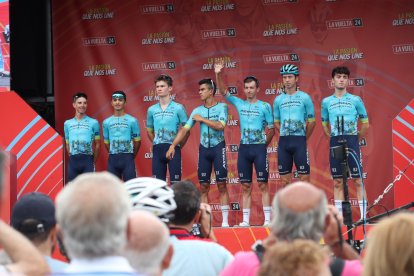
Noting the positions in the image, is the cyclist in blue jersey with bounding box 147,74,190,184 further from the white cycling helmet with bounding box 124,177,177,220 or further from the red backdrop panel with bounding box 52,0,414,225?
the white cycling helmet with bounding box 124,177,177,220

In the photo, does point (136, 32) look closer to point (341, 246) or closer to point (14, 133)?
point (14, 133)

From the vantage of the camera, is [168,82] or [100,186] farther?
[168,82]

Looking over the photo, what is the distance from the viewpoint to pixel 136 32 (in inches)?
526

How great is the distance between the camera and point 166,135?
11422 mm

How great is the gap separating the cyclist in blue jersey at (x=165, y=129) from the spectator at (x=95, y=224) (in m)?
9.00

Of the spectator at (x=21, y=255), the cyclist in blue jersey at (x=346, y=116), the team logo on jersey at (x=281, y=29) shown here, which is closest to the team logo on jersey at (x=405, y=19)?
the team logo on jersey at (x=281, y=29)

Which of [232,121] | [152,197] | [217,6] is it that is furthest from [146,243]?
[217,6]

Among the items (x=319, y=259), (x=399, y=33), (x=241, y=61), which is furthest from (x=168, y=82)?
(x=319, y=259)

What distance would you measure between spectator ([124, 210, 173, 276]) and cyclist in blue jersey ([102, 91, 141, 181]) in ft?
30.0

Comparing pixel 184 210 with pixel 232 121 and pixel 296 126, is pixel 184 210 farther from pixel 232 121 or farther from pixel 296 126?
pixel 232 121

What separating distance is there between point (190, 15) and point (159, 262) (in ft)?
35.5

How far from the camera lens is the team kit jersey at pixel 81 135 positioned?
Answer: 11.8m

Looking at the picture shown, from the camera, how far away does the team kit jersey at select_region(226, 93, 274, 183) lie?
435 inches

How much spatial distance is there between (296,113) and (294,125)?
0.48 ft
